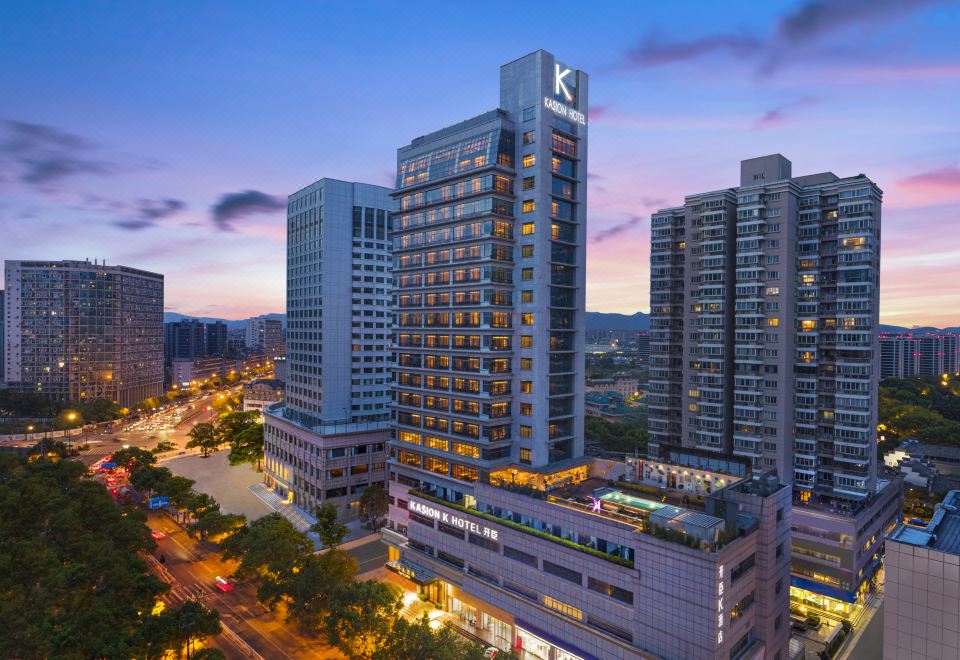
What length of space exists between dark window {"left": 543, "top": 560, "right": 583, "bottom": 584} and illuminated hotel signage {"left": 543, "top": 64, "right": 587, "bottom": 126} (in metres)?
62.8

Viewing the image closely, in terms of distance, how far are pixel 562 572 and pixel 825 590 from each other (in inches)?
1822

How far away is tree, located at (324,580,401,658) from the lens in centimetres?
5662

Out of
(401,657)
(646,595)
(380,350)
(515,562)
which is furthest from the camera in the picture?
(380,350)

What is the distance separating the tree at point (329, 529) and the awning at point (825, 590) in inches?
2744

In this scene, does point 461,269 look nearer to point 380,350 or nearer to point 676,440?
point 380,350

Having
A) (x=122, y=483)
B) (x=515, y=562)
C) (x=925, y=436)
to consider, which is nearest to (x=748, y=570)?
(x=515, y=562)

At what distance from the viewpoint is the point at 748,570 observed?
50281 millimetres

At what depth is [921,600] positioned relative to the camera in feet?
118

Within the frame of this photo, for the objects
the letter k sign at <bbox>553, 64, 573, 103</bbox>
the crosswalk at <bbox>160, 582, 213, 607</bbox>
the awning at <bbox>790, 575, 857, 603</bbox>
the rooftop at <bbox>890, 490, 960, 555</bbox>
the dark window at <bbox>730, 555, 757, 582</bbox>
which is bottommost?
the crosswalk at <bbox>160, 582, 213, 607</bbox>

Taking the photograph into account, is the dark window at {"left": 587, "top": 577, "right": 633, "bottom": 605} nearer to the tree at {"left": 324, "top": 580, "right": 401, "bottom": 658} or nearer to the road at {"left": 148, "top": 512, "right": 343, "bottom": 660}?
the tree at {"left": 324, "top": 580, "right": 401, "bottom": 658}

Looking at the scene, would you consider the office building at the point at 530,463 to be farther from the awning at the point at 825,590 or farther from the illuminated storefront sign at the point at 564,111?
the awning at the point at 825,590

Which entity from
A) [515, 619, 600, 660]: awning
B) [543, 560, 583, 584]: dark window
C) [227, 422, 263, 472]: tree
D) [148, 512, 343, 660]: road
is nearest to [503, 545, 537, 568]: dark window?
[543, 560, 583, 584]: dark window

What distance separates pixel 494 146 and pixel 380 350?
57666 millimetres

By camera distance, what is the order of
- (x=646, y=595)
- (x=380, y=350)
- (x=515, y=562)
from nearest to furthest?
(x=646, y=595), (x=515, y=562), (x=380, y=350)
